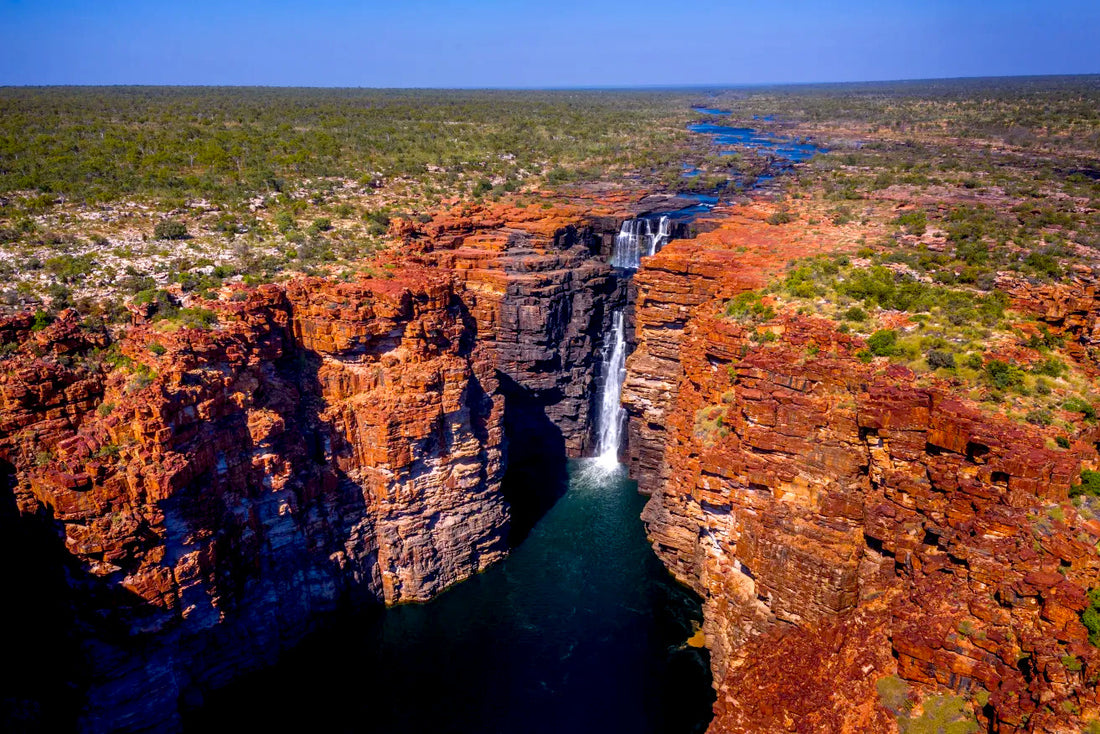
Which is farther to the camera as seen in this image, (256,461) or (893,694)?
(256,461)

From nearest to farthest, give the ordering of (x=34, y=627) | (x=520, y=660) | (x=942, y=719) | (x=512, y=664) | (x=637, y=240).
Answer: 1. (x=942, y=719)
2. (x=34, y=627)
3. (x=512, y=664)
4. (x=520, y=660)
5. (x=637, y=240)

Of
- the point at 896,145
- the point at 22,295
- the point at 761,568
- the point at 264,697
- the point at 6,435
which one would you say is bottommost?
the point at 264,697

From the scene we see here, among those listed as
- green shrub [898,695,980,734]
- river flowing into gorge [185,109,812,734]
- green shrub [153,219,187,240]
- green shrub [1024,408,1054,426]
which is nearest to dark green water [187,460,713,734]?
river flowing into gorge [185,109,812,734]

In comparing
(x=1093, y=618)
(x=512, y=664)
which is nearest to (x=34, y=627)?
(x=512, y=664)

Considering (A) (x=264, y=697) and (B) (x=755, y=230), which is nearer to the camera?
(A) (x=264, y=697)

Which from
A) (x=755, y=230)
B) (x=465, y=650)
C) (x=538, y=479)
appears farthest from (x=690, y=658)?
(x=755, y=230)

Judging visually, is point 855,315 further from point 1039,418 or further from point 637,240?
point 637,240

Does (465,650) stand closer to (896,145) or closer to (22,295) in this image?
(22,295)

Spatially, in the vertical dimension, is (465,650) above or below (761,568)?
below
